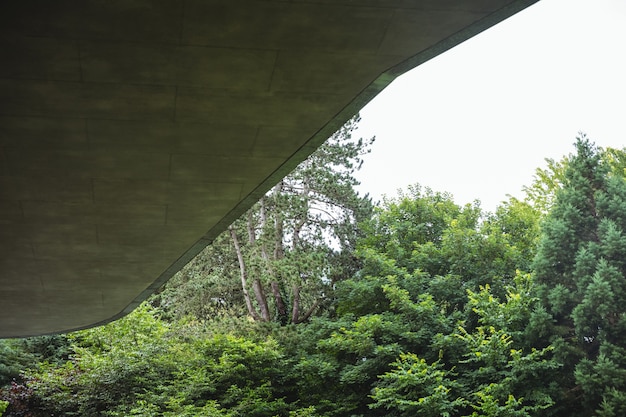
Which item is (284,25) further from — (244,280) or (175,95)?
(244,280)

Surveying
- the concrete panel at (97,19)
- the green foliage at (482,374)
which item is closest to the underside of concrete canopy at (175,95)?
the concrete panel at (97,19)

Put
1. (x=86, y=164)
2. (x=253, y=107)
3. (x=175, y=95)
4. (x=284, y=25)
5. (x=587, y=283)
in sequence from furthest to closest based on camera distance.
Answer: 1. (x=587, y=283)
2. (x=86, y=164)
3. (x=253, y=107)
4. (x=175, y=95)
5. (x=284, y=25)

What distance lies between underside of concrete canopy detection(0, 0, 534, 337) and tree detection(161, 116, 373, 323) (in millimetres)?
13368

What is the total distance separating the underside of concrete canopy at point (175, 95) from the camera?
3.44m

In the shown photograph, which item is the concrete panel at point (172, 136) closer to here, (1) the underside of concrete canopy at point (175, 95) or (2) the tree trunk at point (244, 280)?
(1) the underside of concrete canopy at point (175, 95)

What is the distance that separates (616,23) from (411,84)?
19330 millimetres

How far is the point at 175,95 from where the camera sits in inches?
165

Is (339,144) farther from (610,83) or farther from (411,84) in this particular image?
(411,84)

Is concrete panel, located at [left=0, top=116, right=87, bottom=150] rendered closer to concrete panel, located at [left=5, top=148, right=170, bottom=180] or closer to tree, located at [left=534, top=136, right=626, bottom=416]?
concrete panel, located at [left=5, top=148, right=170, bottom=180]

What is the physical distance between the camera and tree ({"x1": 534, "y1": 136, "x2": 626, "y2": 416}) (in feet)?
45.6

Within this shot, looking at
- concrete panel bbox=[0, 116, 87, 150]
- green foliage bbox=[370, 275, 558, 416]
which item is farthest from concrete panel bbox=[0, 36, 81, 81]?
green foliage bbox=[370, 275, 558, 416]

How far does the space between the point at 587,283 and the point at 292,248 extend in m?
9.29

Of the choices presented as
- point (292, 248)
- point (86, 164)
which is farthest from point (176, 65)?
point (292, 248)

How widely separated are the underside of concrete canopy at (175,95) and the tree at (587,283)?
10665mm
